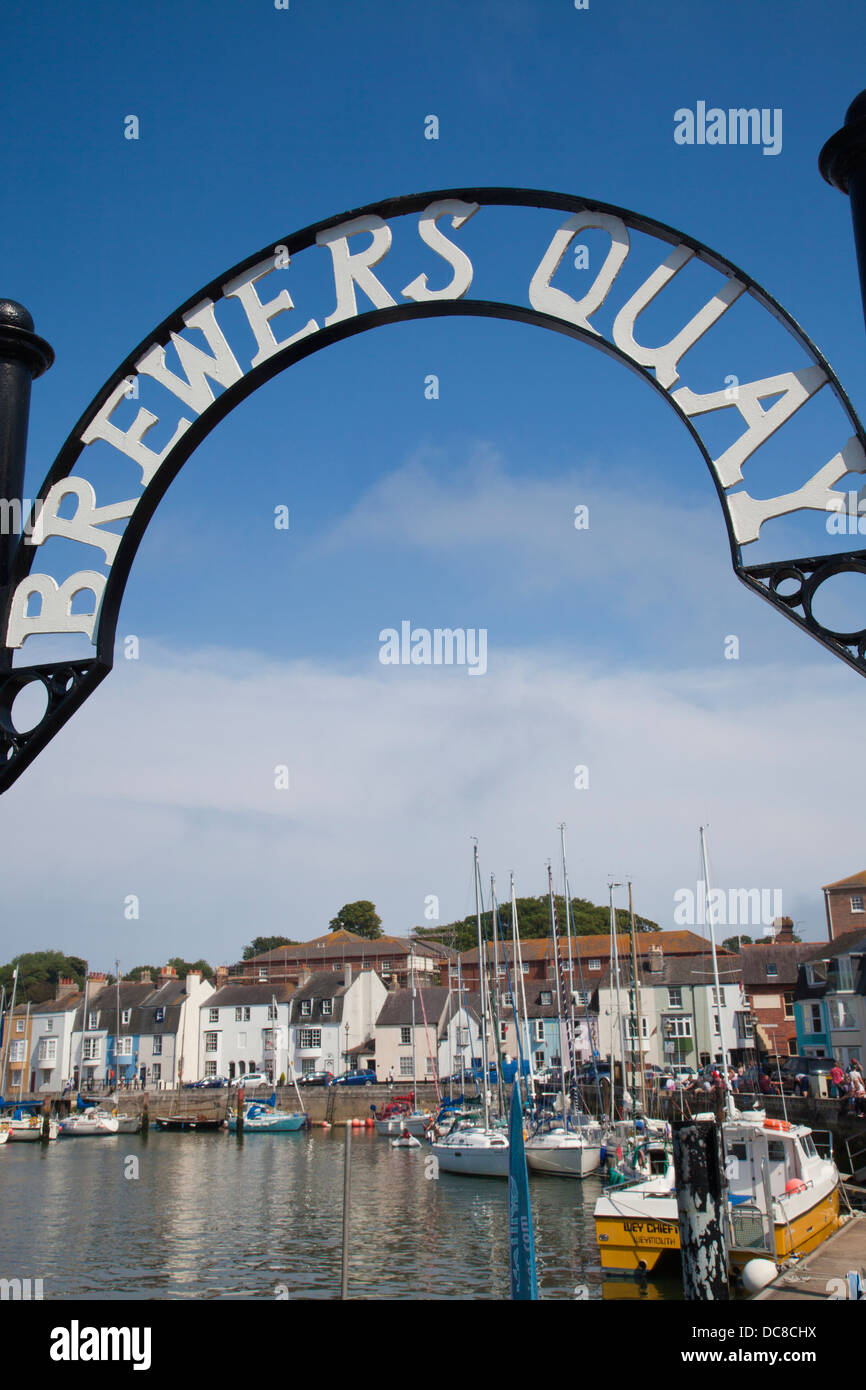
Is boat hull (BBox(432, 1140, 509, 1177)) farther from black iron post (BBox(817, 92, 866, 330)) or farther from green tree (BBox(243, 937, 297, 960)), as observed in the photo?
green tree (BBox(243, 937, 297, 960))

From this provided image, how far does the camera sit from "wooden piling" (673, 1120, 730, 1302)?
6758 mm

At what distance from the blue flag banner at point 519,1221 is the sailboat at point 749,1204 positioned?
1068 centimetres

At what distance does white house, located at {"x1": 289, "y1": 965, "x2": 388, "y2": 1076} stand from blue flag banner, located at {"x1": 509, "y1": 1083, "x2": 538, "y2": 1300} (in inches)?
2628

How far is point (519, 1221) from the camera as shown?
8523 millimetres

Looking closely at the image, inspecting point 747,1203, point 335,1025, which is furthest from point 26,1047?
point 747,1203

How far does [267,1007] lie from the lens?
244 ft

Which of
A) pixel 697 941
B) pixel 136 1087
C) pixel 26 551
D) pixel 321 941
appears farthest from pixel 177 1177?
pixel 321 941

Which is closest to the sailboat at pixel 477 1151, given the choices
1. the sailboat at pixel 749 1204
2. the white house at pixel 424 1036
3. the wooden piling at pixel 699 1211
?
the sailboat at pixel 749 1204

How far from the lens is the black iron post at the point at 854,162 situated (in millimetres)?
3756

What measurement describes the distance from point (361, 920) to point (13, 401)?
11470 centimetres

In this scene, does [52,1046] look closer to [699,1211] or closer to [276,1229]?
[276,1229]

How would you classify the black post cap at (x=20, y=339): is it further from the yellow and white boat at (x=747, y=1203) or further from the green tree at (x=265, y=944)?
the green tree at (x=265, y=944)
